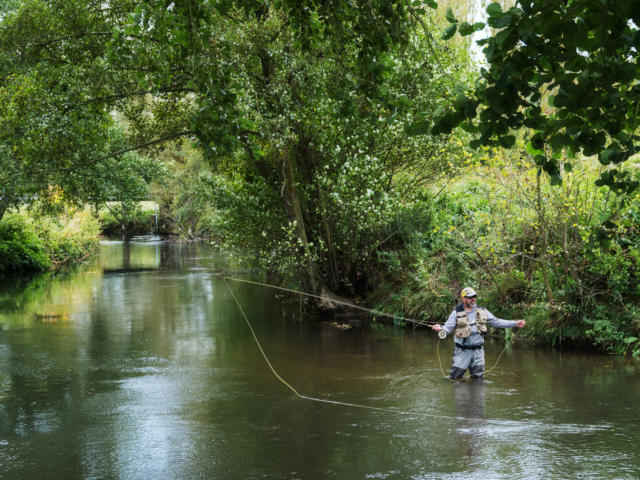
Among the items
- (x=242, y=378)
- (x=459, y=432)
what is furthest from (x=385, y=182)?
(x=459, y=432)

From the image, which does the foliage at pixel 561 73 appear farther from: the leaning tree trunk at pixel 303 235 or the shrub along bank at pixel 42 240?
the shrub along bank at pixel 42 240

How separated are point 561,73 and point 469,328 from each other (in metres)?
6.87

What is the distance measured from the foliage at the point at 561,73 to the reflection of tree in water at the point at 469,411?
4224 mm

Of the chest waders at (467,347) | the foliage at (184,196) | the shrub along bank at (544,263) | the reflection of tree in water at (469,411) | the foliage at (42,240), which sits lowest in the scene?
the reflection of tree in water at (469,411)

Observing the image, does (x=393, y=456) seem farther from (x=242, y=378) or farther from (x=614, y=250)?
(x=614, y=250)

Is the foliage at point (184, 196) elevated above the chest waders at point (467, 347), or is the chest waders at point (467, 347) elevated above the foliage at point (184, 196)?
the foliage at point (184, 196)

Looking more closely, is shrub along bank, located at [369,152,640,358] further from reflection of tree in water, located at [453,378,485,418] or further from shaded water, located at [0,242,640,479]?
reflection of tree in water, located at [453,378,485,418]

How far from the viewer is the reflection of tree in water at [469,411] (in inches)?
304

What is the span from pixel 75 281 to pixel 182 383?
19040mm

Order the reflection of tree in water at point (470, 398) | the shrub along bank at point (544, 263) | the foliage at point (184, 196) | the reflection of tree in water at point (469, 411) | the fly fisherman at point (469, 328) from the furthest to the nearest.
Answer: the foliage at point (184, 196)
the shrub along bank at point (544, 263)
the fly fisherman at point (469, 328)
the reflection of tree in water at point (470, 398)
the reflection of tree in water at point (469, 411)

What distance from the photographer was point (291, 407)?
31.9ft

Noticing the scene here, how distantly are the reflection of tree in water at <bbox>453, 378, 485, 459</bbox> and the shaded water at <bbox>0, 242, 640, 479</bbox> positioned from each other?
0.03 metres

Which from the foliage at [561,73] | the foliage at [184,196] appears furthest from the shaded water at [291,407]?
the foliage at [184,196]

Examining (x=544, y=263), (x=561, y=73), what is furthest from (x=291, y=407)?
(x=561, y=73)
